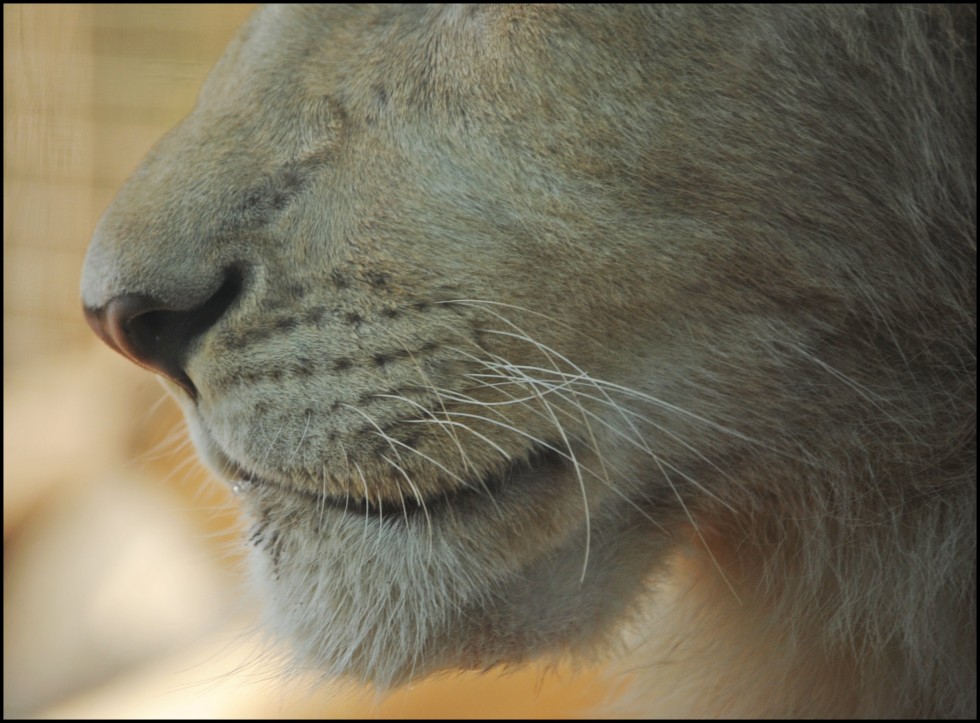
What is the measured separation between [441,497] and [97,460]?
187 centimetres

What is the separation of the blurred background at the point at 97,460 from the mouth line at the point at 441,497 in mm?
456

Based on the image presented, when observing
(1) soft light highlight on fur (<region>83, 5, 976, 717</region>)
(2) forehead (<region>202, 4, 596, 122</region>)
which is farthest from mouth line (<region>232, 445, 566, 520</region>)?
(2) forehead (<region>202, 4, 596, 122</region>)

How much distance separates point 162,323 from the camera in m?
1.01

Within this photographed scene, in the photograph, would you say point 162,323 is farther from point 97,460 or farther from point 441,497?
point 97,460

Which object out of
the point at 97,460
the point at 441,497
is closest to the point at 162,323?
the point at 441,497

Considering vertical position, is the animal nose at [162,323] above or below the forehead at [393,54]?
below

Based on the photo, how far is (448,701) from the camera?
198cm

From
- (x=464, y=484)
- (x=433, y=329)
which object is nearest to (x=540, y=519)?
(x=464, y=484)

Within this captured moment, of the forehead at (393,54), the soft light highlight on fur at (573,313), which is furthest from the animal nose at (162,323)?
the forehead at (393,54)

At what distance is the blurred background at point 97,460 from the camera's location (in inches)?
73.7

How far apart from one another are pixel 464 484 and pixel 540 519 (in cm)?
8

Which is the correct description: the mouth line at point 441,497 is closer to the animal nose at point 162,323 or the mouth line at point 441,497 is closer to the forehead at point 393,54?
the animal nose at point 162,323

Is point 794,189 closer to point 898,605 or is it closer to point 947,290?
point 947,290

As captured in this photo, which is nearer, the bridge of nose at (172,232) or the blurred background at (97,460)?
the bridge of nose at (172,232)
